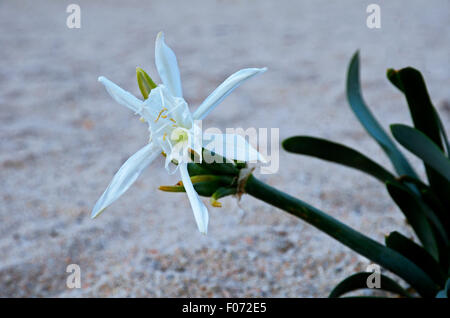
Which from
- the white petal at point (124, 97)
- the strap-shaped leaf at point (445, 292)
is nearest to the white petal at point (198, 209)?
the white petal at point (124, 97)

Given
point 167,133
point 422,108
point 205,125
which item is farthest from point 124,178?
point 205,125

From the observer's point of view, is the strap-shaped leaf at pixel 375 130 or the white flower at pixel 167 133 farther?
the strap-shaped leaf at pixel 375 130

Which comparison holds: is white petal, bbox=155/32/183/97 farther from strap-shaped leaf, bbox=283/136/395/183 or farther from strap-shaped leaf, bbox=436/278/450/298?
strap-shaped leaf, bbox=436/278/450/298

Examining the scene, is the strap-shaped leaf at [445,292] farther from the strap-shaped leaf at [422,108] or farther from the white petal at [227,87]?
the white petal at [227,87]

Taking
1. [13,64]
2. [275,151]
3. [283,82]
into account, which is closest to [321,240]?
[275,151]

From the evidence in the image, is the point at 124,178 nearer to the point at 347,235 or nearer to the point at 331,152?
the point at 347,235
